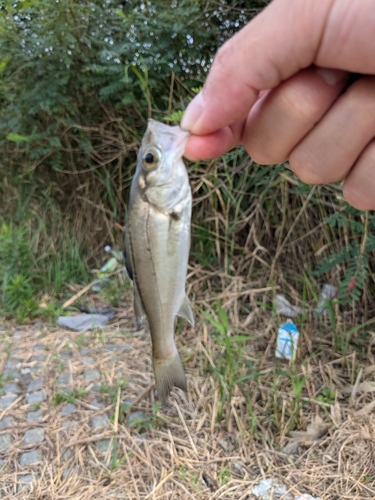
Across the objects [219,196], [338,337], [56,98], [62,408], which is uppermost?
[56,98]

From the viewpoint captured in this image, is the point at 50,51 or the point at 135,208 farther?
the point at 50,51

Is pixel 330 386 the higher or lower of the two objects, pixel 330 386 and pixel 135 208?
the lower

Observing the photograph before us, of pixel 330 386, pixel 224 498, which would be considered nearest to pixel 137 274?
pixel 224 498

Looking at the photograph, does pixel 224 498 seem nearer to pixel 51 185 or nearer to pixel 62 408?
pixel 62 408

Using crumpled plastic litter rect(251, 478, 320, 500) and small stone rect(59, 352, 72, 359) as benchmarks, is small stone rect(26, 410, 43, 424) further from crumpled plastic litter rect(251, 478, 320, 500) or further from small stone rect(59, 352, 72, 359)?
crumpled plastic litter rect(251, 478, 320, 500)

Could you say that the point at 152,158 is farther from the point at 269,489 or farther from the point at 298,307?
the point at 298,307

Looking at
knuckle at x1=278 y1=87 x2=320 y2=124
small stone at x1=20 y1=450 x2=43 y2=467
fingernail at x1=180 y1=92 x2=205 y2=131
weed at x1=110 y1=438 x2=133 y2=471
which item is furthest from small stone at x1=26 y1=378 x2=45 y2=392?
knuckle at x1=278 y1=87 x2=320 y2=124

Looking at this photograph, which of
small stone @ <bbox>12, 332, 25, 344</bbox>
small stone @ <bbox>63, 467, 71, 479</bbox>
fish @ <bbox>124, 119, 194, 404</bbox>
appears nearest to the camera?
fish @ <bbox>124, 119, 194, 404</bbox>
